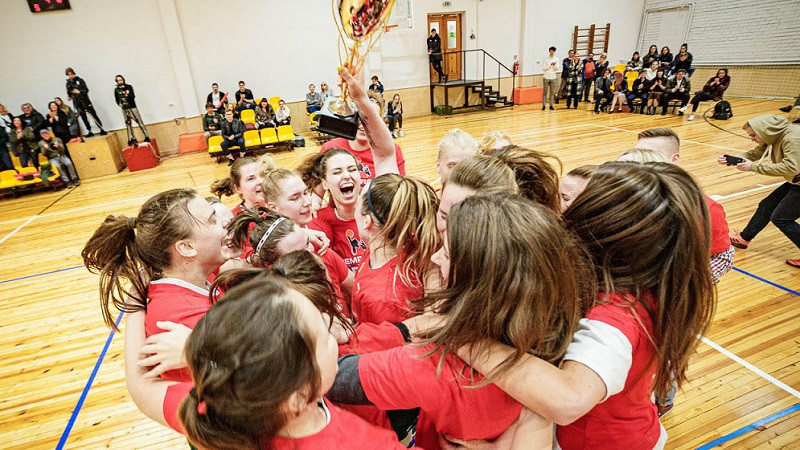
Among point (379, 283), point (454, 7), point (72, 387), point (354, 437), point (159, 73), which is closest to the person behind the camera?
point (354, 437)

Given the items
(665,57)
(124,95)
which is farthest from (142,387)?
(665,57)

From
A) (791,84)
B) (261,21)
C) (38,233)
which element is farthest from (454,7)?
(38,233)

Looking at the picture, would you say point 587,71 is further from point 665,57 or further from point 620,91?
point 665,57

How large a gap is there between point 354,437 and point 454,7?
15103 millimetres

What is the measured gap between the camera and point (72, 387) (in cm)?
302

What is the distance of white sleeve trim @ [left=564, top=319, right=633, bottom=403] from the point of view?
90cm

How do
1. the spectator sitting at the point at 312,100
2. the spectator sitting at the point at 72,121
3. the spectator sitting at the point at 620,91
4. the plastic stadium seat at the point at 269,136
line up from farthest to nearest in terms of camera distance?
the spectator sitting at the point at 620,91
the spectator sitting at the point at 312,100
the plastic stadium seat at the point at 269,136
the spectator sitting at the point at 72,121

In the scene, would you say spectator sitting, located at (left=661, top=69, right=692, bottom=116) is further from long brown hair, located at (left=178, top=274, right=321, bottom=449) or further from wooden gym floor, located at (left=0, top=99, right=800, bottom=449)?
long brown hair, located at (left=178, top=274, right=321, bottom=449)

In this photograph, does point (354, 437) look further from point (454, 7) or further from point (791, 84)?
point (791, 84)

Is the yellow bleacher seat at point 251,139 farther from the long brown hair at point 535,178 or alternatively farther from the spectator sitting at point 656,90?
the spectator sitting at point 656,90

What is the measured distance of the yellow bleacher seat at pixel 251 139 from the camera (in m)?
10.1

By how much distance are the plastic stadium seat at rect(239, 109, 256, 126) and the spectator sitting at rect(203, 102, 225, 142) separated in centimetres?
73

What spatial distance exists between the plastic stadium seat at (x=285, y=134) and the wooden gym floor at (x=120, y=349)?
4091 mm

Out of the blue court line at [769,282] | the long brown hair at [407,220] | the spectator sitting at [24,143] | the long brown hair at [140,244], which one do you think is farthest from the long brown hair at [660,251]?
the spectator sitting at [24,143]
